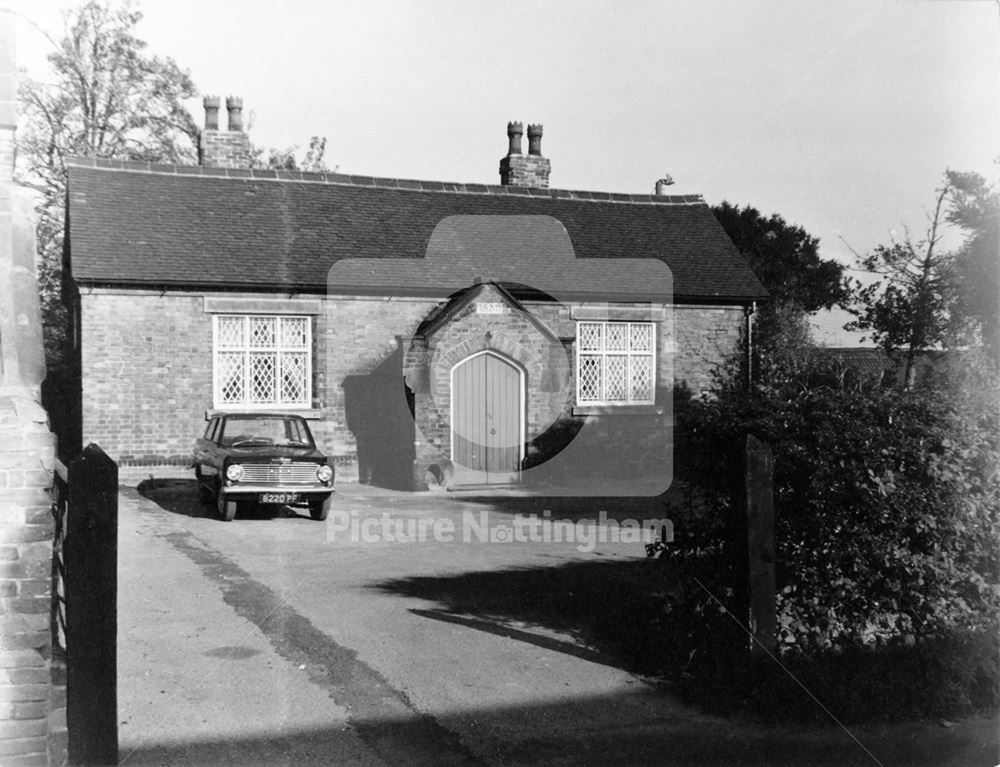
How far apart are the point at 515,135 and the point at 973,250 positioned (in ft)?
40.9

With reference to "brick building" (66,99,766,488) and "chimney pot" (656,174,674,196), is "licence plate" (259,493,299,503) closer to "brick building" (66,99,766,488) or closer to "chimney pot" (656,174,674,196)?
"brick building" (66,99,766,488)

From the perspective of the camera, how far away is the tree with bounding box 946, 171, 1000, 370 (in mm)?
18531

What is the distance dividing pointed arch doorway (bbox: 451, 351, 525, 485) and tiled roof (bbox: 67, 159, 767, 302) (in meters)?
2.27

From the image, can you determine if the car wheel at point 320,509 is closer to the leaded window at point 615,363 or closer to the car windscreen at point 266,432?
the car windscreen at point 266,432

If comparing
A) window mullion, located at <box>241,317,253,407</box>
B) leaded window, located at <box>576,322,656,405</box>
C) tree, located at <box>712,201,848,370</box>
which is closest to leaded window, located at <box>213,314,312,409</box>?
window mullion, located at <box>241,317,253,407</box>

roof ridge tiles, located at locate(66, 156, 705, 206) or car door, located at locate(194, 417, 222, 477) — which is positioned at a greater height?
roof ridge tiles, located at locate(66, 156, 705, 206)

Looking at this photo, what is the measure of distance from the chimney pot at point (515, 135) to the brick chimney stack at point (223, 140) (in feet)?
24.3

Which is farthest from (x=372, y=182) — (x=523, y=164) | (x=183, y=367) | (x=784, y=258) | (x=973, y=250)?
(x=784, y=258)

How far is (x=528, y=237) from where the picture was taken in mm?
23141

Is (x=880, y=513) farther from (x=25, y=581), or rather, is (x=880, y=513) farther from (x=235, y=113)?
(x=235, y=113)

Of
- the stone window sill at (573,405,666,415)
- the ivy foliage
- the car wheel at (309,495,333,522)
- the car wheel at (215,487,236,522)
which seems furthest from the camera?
the stone window sill at (573,405,666,415)

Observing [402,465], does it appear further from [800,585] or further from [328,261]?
[800,585]

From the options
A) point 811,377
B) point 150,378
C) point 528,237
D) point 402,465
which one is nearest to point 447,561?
point 811,377

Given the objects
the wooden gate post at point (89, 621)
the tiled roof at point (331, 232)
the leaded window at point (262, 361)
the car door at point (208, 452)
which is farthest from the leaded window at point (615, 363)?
the wooden gate post at point (89, 621)
